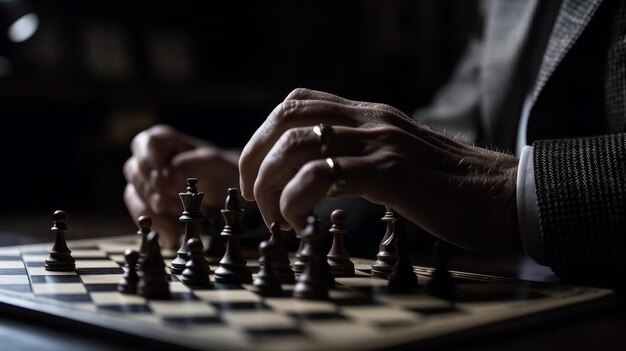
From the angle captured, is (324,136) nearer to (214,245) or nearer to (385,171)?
(385,171)

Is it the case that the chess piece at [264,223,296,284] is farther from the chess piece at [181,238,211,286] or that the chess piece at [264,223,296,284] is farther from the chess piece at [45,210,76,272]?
the chess piece at [45,210,76,272]

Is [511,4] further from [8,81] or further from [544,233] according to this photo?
[8,81]

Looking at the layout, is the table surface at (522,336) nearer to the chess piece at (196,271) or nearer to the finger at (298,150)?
the chess piece at (196,271)

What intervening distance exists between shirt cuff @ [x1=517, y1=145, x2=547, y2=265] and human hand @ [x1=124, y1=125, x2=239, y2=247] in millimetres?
869

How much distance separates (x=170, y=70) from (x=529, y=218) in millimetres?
2879

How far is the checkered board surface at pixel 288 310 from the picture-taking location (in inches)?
32.1

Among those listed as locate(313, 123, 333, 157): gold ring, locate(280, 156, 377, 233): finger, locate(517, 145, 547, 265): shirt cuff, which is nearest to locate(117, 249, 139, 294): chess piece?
locate(280, 156, 377, 233): finger

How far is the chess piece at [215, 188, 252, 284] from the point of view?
4.03 feet

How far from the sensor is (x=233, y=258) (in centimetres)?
126

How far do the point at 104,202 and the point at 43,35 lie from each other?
821 mm

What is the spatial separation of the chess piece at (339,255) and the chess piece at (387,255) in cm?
4

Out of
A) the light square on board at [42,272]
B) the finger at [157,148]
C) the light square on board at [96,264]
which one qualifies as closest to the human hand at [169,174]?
the finger at [157,148]

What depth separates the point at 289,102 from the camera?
136 centimetres

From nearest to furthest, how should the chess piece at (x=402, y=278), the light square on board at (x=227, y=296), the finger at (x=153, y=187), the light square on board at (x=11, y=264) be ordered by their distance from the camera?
the light square on board at (x=227, y=296) → the chess piece at (x=402, y=278) → the light square on board at (x=11, y=264) → the finger at (x=153, y=187)
